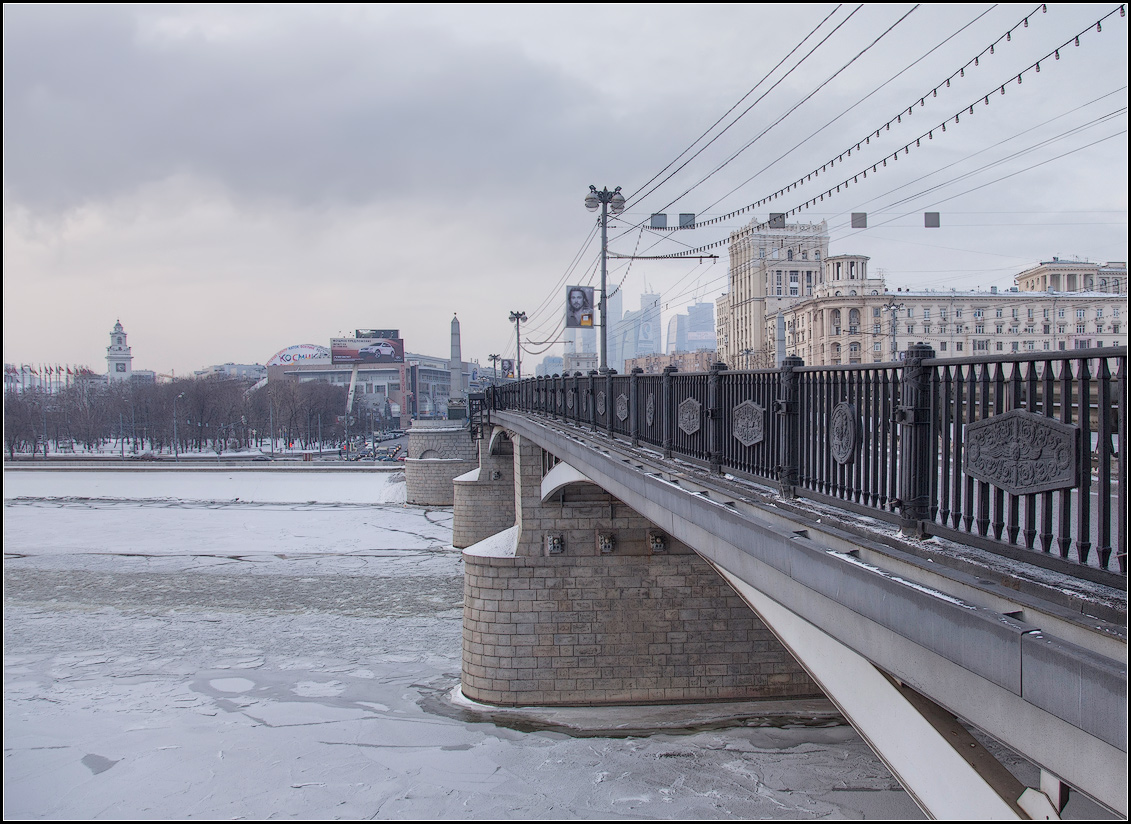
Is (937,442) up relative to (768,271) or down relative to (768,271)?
down

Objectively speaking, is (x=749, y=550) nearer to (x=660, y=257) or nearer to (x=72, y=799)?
(x=72, y=799)

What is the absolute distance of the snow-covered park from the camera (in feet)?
32.8

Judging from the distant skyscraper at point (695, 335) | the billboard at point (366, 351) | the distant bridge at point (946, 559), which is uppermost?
the distant skyscraper at point (695, 335)

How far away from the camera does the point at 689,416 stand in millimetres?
7914

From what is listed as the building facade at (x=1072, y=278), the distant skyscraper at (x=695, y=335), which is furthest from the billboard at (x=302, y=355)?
the building facade at (x=1072, y=278)

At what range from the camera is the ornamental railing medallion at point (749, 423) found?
20.5 ft

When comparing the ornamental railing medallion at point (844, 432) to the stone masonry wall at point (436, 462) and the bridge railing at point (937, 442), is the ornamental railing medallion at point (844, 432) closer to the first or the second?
the bridge railing at point (937, 442)

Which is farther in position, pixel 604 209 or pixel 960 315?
pixel 960 315

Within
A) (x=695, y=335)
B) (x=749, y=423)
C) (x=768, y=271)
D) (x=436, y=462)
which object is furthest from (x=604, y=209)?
(x=695, y=335)

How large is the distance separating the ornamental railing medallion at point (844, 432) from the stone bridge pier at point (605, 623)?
8006 millimetres

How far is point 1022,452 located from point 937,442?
0.82 meters

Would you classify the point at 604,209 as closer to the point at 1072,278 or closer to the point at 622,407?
the point at 622,407

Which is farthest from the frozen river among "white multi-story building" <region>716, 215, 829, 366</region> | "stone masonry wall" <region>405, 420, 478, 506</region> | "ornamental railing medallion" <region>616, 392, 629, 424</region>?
"stone masonry wall" <region>405, 420, 478, 506</region>

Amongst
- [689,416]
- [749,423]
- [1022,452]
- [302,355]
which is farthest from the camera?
[302,355]
